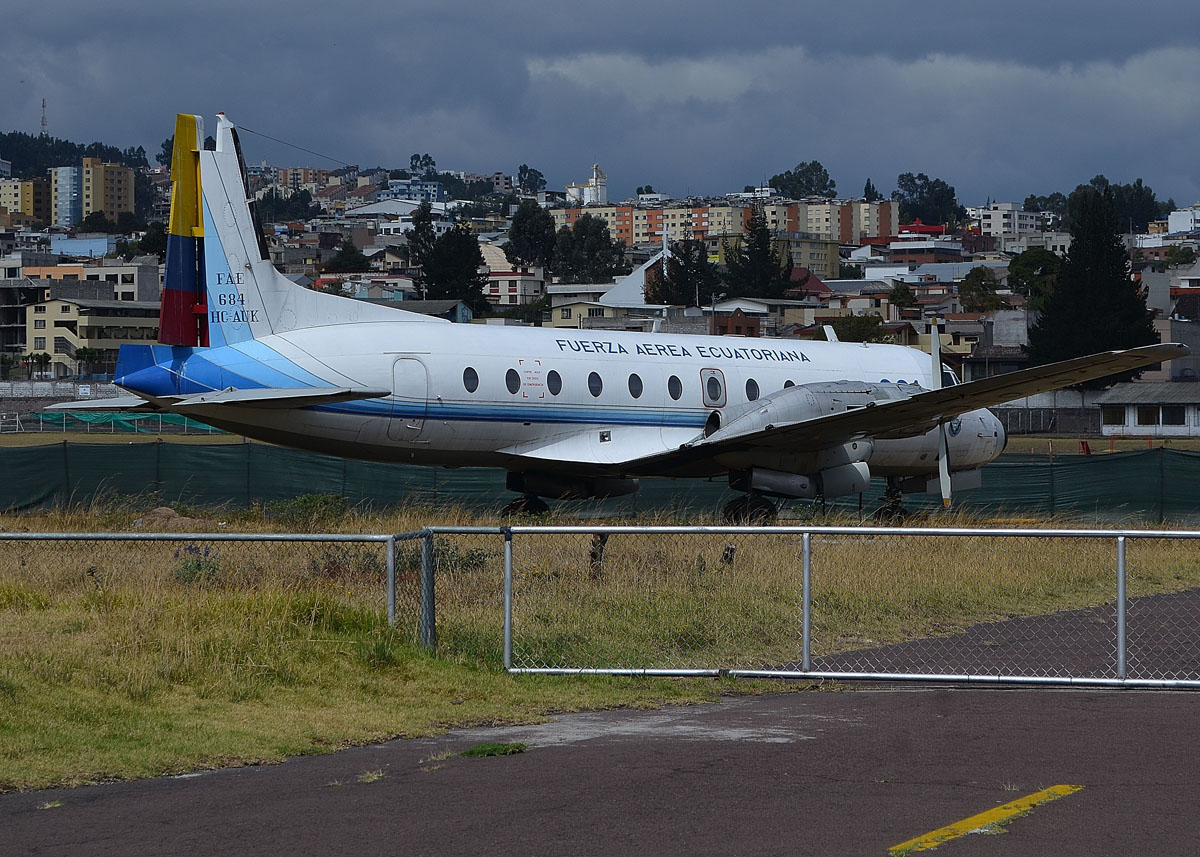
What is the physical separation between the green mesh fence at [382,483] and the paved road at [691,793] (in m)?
21.1

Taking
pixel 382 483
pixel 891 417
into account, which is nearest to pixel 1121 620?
pixel 891 417

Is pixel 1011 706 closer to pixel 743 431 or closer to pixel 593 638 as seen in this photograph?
pixel 593 638

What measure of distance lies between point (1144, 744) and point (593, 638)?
5.16 m

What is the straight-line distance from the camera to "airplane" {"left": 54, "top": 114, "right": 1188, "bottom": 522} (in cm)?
2288

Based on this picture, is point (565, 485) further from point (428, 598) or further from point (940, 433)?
point (428, 598)

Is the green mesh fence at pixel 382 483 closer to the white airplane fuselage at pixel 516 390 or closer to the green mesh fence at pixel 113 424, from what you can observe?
the white airplane fuselage at pixel 516 390

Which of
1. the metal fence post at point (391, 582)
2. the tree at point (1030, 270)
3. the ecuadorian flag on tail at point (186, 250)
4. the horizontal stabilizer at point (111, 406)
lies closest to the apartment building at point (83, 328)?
the tree at point (1030, 270)

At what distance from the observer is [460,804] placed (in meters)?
8.73

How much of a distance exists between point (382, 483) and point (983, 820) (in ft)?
84.3

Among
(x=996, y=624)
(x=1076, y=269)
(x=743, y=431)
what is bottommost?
(x=996, y=624)

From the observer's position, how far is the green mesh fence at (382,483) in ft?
106

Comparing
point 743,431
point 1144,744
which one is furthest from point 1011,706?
point 743,431

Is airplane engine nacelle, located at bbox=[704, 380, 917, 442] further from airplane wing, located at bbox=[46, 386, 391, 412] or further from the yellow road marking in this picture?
the yellow road marking

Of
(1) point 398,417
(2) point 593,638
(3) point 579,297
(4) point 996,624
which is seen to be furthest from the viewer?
(3) point 579,297
